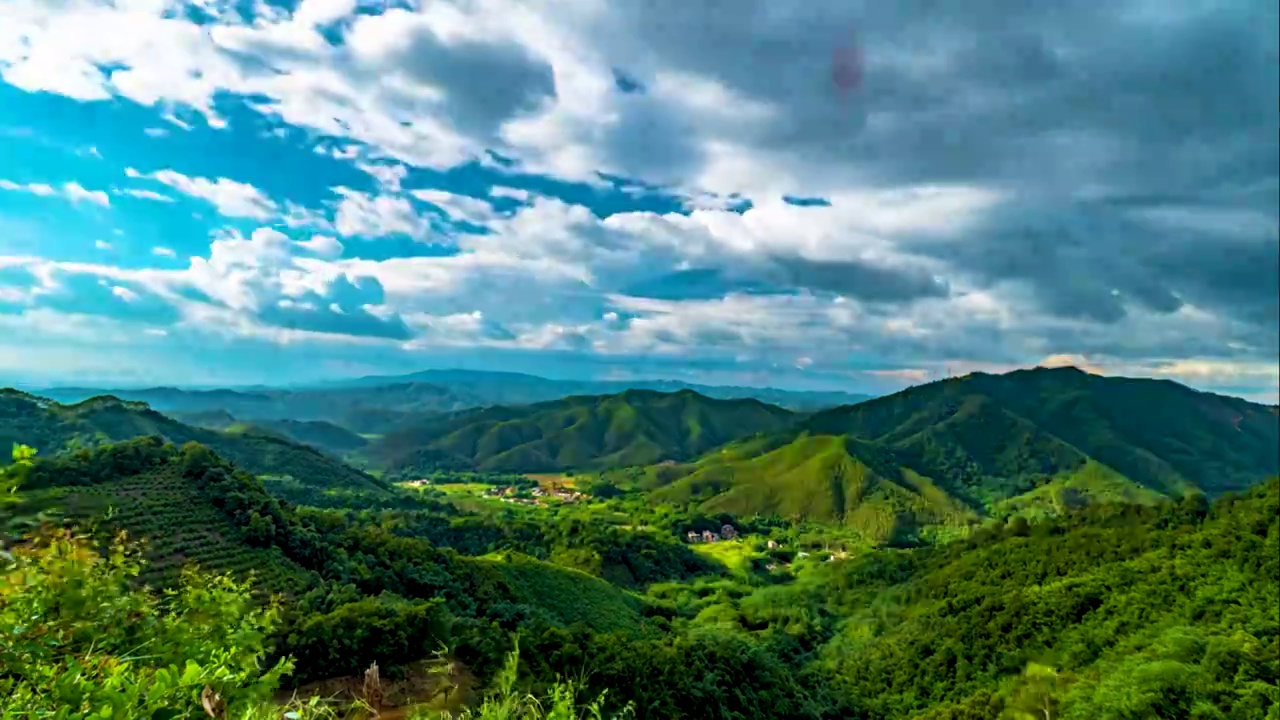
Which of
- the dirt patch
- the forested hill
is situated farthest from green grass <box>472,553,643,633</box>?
the forested hill

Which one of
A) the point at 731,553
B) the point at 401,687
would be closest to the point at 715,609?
the point at 731,553

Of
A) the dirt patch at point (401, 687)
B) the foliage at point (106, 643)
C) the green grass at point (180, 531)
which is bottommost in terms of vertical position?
the dirt patch at point (401, 687)

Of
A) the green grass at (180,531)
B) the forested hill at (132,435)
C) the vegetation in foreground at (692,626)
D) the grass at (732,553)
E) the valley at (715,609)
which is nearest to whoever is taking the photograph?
the vegetation in foreground at (692,626)

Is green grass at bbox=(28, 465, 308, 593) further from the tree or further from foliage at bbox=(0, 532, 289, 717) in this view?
the tree

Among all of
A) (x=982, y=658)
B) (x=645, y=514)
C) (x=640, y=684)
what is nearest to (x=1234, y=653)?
(x=982, y=658)

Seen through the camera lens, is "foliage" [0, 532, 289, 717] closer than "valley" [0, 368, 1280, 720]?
Yes

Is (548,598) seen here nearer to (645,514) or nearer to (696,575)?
(696,575)

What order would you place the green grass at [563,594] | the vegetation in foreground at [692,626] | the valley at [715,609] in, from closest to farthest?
the vegetation in foreground at [692,626] < the valley at [715,609] < the green grass at [563,594]

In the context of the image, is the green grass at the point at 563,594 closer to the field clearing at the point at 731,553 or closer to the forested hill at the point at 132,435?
the field clearing at the point at 731,553

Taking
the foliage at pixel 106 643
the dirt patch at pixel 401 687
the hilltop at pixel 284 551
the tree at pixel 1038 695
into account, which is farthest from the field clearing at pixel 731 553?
the foliage at pixel 106 643
